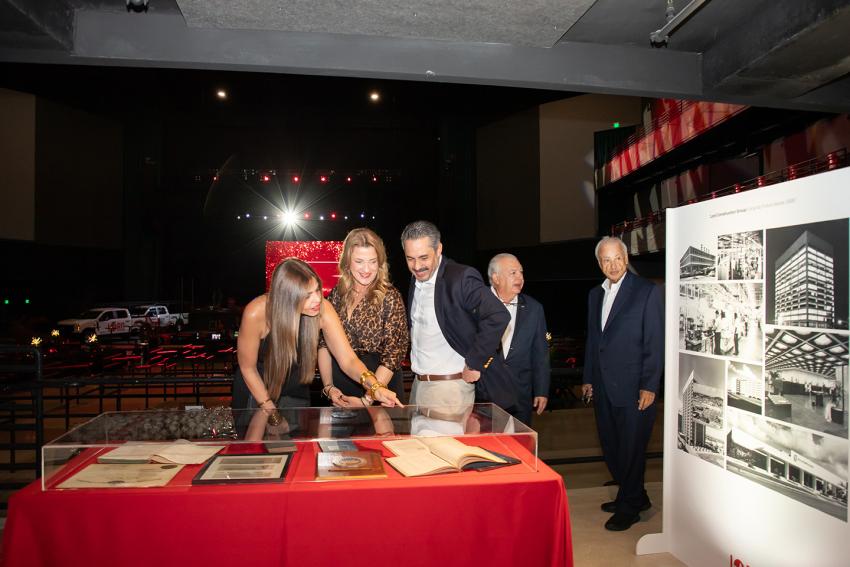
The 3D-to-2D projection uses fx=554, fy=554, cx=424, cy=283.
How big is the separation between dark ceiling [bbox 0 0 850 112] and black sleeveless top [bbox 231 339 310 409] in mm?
1667

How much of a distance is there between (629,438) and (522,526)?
1826 millimetres

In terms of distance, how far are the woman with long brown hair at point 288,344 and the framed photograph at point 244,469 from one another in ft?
1.90

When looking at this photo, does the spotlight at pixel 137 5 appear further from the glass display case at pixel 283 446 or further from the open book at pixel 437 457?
the open book at pixel 437 457

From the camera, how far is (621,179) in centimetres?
1609

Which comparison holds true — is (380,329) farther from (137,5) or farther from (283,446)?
(137,5)

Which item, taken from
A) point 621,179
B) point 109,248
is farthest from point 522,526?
point 109,248

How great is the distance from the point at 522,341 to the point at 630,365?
0.68 meters

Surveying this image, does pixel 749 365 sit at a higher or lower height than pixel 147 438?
higher

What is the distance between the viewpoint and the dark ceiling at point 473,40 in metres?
2.78

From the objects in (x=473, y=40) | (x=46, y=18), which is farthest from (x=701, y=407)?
(x=46, y=18)

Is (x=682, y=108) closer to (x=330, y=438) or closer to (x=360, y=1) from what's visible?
(x=360, y=1)

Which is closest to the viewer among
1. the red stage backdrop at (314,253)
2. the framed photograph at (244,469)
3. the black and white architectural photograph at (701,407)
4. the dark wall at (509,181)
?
the framed photograph at (244,469)

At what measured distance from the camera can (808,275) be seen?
2.16 m

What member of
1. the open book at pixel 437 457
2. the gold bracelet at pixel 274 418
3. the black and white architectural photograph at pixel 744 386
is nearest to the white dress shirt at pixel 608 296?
the black and white architectural photograph at pixel 744 386
